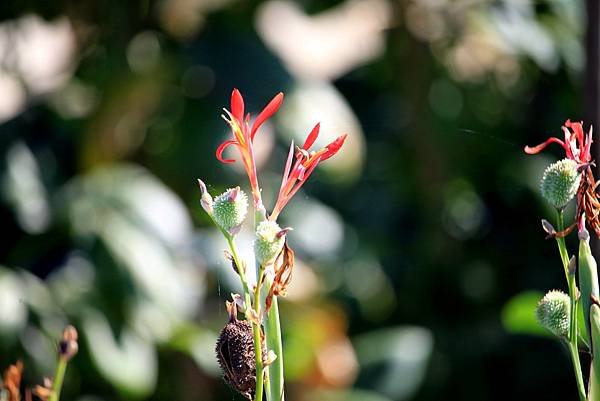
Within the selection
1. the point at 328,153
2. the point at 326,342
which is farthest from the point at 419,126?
the point at 328,153

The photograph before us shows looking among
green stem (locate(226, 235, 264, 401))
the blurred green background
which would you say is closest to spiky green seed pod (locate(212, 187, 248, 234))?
green stem (locate(226, 235, 264, 401))

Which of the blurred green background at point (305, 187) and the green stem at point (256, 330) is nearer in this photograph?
the green stem at point (256, 330)

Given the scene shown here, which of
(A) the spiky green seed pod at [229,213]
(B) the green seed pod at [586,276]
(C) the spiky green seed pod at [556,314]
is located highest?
(A) the spiky green seed pod at [229,213]

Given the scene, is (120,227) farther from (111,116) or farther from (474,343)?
(474,343)

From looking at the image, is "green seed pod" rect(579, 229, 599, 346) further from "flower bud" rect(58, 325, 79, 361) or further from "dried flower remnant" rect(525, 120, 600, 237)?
"flower bud" rect(58, 325, 79, 361)

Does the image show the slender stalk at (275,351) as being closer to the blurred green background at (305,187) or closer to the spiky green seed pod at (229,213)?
the spiky green seed pod at (229,213)

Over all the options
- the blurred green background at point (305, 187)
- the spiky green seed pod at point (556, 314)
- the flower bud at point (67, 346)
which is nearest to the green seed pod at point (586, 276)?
the spiky green seed pod at point (556, 314)

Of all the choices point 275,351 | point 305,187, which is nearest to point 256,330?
point 275,351
